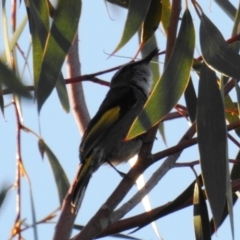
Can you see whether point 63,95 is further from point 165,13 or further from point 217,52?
point 217,52

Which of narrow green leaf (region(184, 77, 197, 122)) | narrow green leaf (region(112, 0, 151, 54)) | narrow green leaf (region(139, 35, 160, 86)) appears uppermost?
narrow green leaf (region(139, 35, 160, 86))

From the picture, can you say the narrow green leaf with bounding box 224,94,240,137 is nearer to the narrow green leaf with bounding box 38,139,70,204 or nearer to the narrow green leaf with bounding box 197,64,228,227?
the narrow green leaf with bounding box 197,64,228,227

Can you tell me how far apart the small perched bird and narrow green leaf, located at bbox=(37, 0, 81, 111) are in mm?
615

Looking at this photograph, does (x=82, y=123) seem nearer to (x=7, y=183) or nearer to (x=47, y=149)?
(x=47, y=149)

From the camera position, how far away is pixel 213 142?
205 cm

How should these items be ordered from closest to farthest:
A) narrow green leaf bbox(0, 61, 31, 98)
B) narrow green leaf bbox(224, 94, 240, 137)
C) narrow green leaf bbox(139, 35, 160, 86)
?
1. narrow green leaf bbox(0, 61, 31, 98)
2. narrow green leaf bbox(224, 94, 240, 137)
3. narrow green leaf bbox(139, 35, 160, 86)

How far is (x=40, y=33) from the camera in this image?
2236mm

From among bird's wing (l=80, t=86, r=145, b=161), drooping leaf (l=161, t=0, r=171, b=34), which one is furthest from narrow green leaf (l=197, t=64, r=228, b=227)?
bird's wing (l=80, t=86, r=145, b=161)

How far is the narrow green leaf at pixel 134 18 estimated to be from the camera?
2.25 meters

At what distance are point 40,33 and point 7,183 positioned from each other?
1.88ft

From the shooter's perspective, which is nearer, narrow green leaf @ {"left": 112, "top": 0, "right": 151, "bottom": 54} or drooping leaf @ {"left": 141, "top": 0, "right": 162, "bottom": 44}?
narrow green leaf @ {"left": 112, "top": 0, "right": 151, "bottom": 54}

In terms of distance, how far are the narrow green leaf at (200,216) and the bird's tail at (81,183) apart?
37 centimetres

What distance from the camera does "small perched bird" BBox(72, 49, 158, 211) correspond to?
2945 mm

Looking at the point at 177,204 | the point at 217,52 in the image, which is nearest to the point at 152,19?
the point at 217,52
